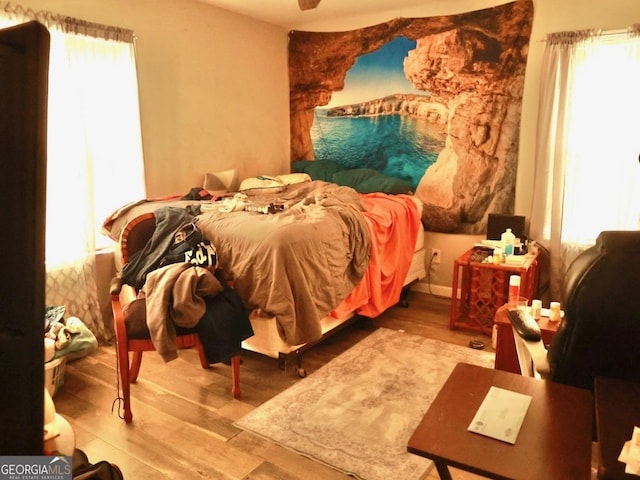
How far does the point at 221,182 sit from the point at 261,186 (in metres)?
0.36

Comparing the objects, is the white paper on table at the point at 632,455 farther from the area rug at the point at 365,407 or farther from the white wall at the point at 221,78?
the white wall at the point at 221,78

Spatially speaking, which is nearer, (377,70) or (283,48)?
(377,70)

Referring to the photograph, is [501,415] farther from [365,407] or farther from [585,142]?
[585,142]

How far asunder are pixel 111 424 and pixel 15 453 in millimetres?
2141

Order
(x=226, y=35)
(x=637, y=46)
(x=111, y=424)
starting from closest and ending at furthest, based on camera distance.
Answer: (x=111, y=424)
(x=637, y=46)
(x=226, y=35)

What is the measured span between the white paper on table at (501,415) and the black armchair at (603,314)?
0.18m

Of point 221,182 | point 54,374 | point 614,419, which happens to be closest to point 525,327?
point 614,419

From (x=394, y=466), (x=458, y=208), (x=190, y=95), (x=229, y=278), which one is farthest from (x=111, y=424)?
(x=458, y=208)

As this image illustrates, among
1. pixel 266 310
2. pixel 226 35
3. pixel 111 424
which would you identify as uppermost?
pixel 226 35

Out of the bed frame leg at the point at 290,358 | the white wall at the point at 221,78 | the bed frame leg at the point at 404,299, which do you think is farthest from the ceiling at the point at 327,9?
the bed frame leg at the point at 290,358

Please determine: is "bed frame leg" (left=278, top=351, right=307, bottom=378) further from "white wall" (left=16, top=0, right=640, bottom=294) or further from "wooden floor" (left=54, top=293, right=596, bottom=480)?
"white wall" (left=16, top=0, right=640, bottom=294)

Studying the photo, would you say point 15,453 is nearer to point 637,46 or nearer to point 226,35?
point 637,46

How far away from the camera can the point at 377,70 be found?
4254 mm

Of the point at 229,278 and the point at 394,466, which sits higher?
the point at 229,278
